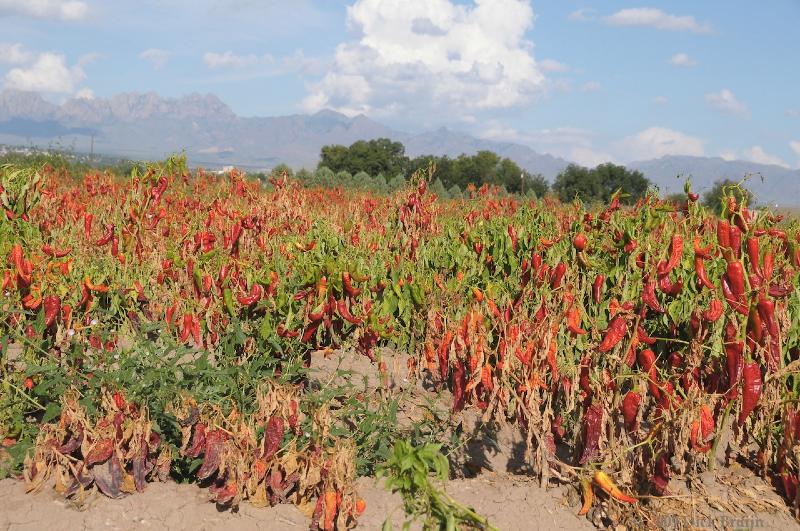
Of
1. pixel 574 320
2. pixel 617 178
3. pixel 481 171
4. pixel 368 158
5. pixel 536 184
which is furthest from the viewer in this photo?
pixel 368 158

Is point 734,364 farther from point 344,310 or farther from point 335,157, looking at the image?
point 335,157

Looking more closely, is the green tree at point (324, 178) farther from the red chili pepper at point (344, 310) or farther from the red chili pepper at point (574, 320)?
the red chili pepper at point (574, 320)

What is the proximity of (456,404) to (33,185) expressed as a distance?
181 inches

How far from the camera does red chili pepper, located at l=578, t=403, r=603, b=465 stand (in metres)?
2.92

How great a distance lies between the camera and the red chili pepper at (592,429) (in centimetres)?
292

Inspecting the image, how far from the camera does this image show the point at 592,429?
2.93 m

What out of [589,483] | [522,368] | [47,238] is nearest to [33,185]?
[47,238]

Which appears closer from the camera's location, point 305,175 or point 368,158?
point 305,175

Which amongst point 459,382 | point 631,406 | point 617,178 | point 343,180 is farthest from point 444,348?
Result: point 617,178

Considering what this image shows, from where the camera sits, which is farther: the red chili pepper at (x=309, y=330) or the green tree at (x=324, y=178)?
the green tree at (x=324, y=178)

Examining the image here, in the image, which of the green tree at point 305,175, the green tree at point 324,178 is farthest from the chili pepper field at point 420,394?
the green tree at point 324,178

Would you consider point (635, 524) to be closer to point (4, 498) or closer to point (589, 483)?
point (589, 483)

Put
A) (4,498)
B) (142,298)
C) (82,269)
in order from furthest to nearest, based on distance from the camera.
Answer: (82,269) → (142,298) → (4,498)

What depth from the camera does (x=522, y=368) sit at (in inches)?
123
